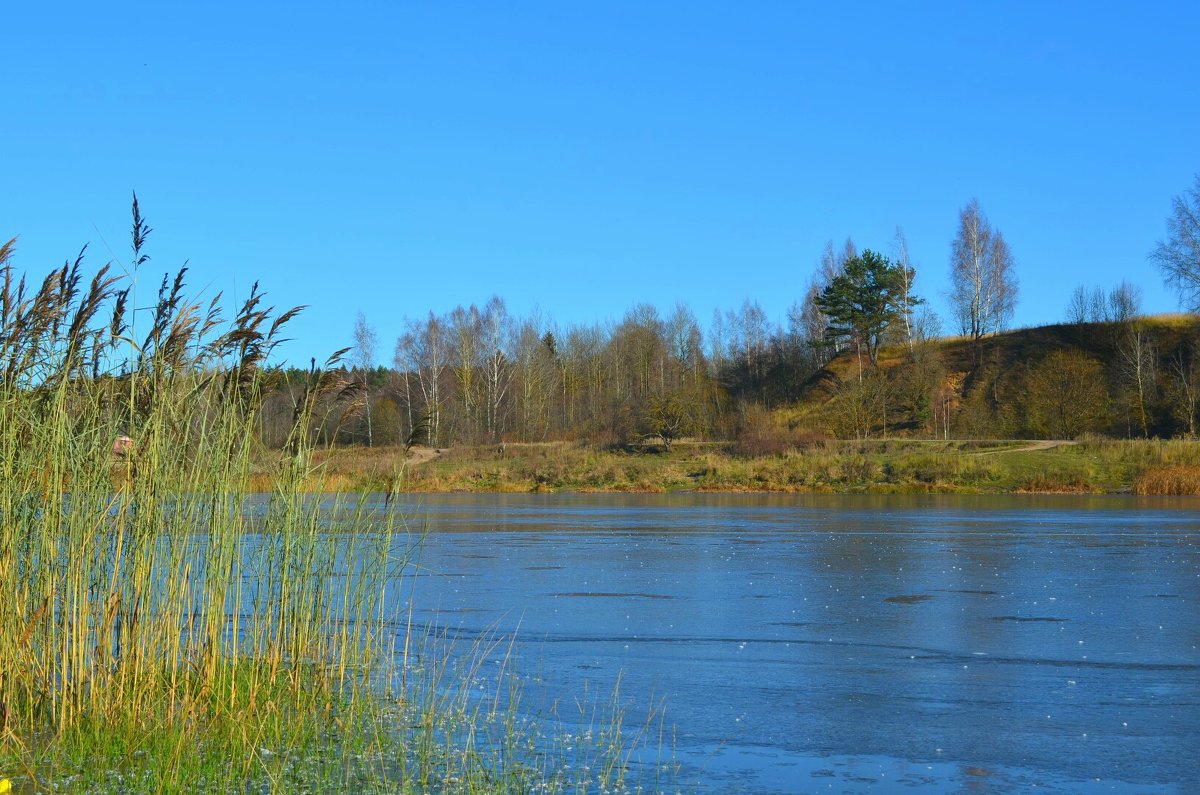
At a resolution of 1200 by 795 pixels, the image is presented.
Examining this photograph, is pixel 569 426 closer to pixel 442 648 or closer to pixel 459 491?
pixel 459 491

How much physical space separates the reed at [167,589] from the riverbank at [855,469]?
29758mm

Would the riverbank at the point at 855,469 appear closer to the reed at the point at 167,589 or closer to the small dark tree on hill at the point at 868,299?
the small dark tree on hill at the point at 868,299

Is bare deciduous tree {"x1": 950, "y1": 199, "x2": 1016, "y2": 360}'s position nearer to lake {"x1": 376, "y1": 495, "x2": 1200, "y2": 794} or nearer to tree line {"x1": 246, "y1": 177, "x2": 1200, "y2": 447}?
tree line {"x1": 246, "y1": 177, "x2": 1200, "y2": 447}

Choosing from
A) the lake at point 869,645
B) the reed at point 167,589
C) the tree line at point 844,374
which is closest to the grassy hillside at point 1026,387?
the tree line at point 844,374

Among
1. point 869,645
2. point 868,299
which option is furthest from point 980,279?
point 869,645

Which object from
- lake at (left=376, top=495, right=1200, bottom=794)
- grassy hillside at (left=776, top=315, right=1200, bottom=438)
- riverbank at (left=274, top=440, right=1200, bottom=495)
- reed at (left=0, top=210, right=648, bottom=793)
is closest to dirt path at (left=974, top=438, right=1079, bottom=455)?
riverbank at (left=274, top=440, right=1200, bottom=495)

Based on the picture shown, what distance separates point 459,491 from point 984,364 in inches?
1498

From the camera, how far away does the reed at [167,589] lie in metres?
5.61

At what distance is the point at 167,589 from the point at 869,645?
5878mm

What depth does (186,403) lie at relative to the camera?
6324 mm

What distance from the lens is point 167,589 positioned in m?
5.88

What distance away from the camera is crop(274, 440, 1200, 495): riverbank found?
37.8m

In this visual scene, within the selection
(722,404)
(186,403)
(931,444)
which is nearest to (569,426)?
(722,404)

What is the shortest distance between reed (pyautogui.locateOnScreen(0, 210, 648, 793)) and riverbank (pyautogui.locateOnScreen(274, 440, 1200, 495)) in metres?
29.8
